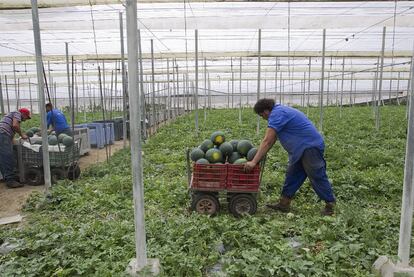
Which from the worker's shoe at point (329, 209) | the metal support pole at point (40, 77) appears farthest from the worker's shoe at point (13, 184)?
the worker's shoe at point (329, 209)

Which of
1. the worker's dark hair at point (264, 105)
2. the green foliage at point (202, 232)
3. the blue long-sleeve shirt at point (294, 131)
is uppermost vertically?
the worker's dark hair at point (264, 105)

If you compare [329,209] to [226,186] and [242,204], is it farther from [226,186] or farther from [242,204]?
[226,186]

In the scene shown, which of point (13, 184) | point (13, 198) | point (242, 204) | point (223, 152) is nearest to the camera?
point (242, 204)

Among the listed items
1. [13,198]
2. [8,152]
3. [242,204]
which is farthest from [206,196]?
[8,152]

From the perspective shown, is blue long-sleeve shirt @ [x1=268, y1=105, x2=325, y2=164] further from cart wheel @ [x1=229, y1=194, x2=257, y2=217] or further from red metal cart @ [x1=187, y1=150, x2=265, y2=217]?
cart wheel @ [x1=229, y1=194, x2=257, y2=217]

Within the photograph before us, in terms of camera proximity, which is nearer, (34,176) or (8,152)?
(8,152)

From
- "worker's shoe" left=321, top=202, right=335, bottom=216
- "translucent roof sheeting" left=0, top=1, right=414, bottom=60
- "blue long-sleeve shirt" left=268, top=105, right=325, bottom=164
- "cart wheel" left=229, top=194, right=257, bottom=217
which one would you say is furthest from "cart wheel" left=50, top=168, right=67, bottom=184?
"worker's shoe" left=321, top=202, right=335, bottom=216

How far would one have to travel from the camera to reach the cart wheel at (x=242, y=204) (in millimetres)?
4707

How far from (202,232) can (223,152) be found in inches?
51.2

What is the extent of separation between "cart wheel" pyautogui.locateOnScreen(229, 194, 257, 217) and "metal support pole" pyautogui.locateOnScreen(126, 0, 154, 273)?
190cm

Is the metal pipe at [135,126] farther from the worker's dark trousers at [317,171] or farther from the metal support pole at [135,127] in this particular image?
the worker's dark trousers at [317,171]

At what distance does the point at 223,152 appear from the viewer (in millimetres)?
4891

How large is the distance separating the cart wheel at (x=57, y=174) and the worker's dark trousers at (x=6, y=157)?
0.73 m

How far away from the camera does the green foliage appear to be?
3.22 m
